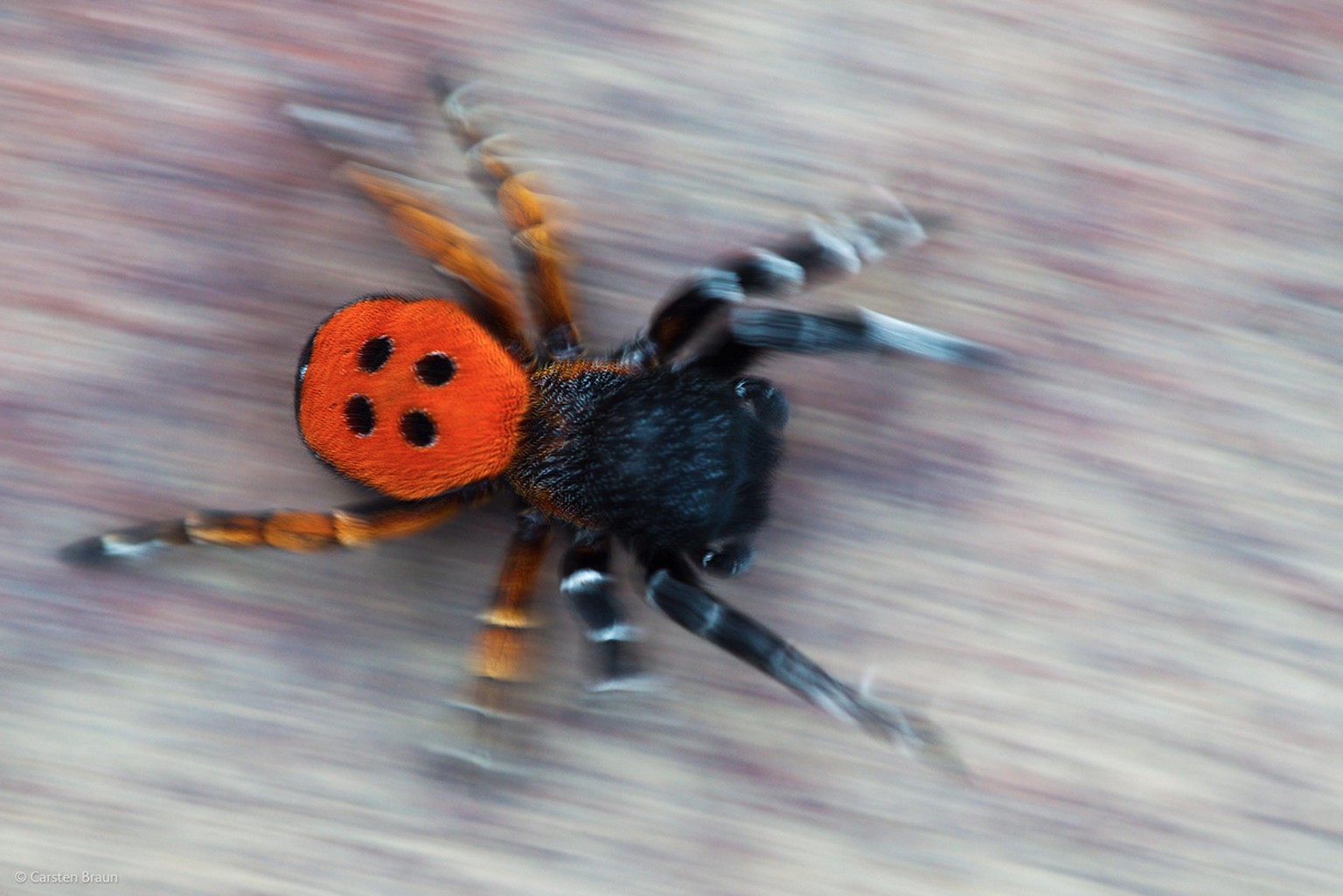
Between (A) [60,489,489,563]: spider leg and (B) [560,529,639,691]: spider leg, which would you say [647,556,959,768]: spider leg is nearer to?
(B) [560,529,639,691]: spider leg

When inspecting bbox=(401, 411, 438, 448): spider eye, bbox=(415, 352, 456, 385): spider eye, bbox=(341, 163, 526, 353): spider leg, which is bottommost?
bbox=(401, 411, 438, 448): spider eye

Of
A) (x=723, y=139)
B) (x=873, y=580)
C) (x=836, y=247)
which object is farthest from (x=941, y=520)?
(x=723, y=139)

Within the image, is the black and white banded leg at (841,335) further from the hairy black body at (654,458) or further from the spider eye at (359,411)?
the spider eye at (359,411)

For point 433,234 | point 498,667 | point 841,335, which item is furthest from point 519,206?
point 498,667

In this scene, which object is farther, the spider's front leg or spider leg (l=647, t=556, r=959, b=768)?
the spider's front leg

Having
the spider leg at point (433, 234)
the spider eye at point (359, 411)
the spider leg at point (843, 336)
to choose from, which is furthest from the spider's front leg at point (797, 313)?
the spider eye at point (359, 411)

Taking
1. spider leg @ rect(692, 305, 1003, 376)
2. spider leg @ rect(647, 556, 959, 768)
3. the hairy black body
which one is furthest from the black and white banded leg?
spider leg @ rect(647, 556, 959, 768)

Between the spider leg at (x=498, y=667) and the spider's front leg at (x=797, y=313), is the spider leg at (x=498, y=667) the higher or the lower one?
the lower one
